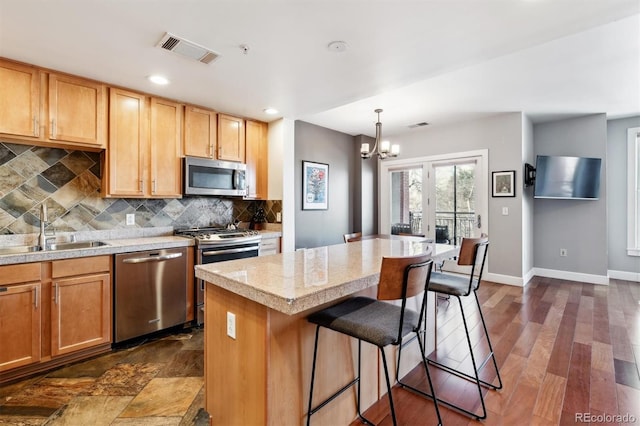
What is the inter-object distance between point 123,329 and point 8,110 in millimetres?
1978

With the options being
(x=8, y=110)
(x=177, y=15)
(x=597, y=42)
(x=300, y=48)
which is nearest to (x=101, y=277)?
(x=8, y=110)

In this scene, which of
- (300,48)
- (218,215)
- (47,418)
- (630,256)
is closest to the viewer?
(47,418)

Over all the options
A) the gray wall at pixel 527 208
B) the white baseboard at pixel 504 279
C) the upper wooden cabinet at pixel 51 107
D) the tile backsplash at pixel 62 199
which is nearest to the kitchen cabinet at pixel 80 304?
the tile backsplash at pixel 62 199

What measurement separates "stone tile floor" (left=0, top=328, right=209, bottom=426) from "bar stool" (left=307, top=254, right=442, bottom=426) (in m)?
1.04

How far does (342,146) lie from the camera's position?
221 inches

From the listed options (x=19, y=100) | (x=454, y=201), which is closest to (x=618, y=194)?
(x=454, y=201)

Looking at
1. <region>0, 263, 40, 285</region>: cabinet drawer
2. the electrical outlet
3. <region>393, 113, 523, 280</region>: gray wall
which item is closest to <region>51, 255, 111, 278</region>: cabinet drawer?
<region>0, 263, 40, 285</region>: cabinet drawer

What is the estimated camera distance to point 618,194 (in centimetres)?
485

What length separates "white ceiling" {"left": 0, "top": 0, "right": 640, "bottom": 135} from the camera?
1822 millimetres

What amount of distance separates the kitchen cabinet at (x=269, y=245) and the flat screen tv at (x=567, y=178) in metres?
4.10

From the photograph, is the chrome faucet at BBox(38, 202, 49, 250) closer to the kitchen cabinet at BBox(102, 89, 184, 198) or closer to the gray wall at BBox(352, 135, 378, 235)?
the kitchen cabinet at BBox(102, 89, 184, 198)

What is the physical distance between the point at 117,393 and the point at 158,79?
2555mm

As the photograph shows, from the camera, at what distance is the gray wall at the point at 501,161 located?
454 centimetres

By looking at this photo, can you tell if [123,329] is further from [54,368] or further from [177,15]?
[177,15]
